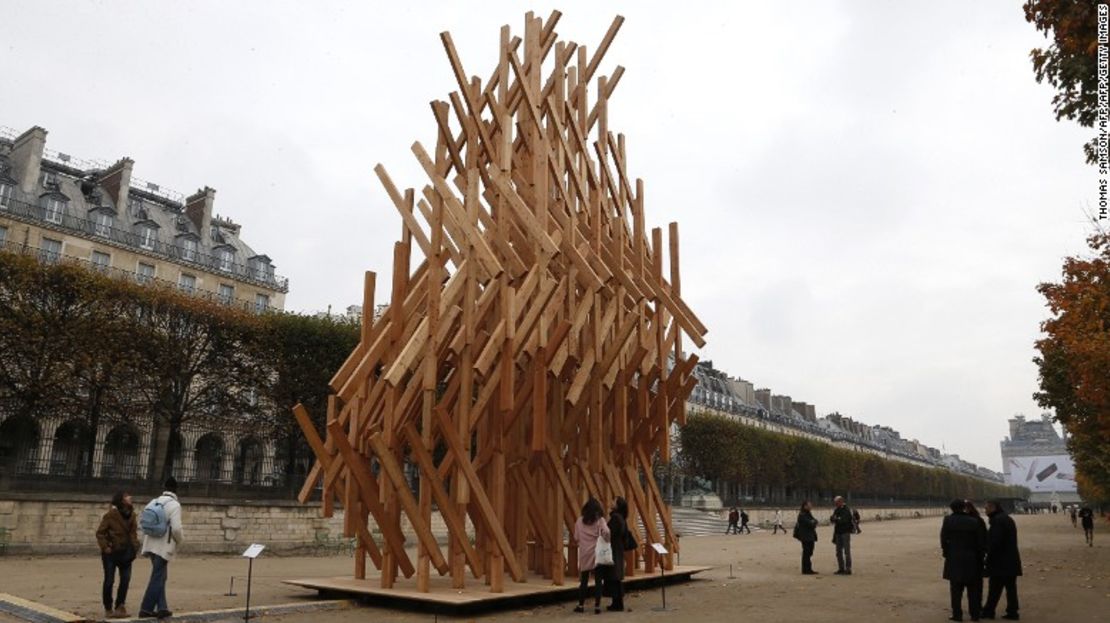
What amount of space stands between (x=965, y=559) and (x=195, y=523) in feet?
71.6

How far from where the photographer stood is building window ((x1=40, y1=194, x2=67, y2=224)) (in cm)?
4434

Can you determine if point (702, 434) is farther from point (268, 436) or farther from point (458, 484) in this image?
point (458, 484)

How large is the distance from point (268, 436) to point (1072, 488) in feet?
503

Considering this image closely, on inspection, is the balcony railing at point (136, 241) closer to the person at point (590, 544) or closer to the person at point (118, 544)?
the person at point (118, 544)

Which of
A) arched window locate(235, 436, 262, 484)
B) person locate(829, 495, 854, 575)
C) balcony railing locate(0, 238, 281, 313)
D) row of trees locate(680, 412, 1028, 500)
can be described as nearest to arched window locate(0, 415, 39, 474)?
arched window locate(235, 436, 262, 484)

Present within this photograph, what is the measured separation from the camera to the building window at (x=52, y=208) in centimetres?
4434

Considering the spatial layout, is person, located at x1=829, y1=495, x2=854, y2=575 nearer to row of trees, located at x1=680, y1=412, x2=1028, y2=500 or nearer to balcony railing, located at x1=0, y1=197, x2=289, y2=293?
row of trees, located at x1=680, y1=412, x2=1028, y2=500

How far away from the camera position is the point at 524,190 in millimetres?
14438

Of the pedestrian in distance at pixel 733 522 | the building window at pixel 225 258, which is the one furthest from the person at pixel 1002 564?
the building window at pixel 225 258

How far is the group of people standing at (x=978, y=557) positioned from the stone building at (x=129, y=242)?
83.2 feet

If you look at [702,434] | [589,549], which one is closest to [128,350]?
[589,549]

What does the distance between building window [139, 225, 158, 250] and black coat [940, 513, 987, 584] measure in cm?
4860

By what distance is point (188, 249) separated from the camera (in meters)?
51.2

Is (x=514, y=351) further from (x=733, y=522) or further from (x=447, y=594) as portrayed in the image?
(x=733, y=522)
